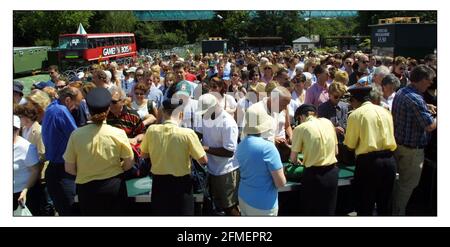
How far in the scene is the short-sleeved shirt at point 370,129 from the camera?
4039 mm

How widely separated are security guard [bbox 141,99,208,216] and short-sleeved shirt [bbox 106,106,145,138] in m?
0.85

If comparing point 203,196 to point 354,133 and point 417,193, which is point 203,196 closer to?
point 354,133

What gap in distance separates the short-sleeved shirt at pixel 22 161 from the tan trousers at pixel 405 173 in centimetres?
376

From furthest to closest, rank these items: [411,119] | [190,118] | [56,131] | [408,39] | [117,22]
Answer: [117,22], [408,39], [190,118], [411,119], [56,131]

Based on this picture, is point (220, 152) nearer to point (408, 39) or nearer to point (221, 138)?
point (221, 138)

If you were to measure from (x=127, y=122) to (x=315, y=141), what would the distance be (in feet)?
6.71

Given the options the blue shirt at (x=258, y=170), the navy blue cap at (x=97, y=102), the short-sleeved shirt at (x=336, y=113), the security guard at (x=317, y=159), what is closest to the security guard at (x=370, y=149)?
the security guard at (x=317, y=159)

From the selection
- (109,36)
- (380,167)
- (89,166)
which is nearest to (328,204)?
(380,167)

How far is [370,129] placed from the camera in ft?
13.3

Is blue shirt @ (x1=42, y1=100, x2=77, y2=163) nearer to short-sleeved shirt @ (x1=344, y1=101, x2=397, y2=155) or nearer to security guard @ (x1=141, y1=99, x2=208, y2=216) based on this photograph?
security guard @ (x1=141, y1=99, x2=208, y2=216)

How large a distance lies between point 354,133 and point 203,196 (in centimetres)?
163

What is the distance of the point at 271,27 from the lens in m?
33.9

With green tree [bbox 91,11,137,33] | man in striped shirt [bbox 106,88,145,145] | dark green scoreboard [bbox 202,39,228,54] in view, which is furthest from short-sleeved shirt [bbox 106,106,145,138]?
green tree [bbox 91,11,137,33]

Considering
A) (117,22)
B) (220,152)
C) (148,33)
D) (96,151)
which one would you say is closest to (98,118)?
(96,151)
